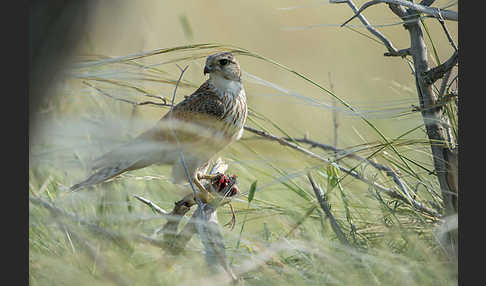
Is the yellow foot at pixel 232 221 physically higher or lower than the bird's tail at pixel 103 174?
lower

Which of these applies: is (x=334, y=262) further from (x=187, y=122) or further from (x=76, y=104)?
(x=76, y=104)

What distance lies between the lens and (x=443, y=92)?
5.75 feet

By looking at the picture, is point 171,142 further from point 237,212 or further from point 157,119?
point 237,212

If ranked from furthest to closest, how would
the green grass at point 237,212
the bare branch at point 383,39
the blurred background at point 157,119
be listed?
1. the bare branch at point 383,39
2. the blurred background at point 157,119
3. the green grass at point 237,212

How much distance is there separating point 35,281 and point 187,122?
2.47ft

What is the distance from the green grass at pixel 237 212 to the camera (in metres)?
1.57

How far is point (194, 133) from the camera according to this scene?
6.91ft

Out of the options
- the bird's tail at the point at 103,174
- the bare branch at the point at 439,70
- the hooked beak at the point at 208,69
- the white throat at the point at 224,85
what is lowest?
the bird's tail at the point at 103,174

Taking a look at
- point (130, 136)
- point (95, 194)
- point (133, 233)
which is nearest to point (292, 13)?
point (130, 136)

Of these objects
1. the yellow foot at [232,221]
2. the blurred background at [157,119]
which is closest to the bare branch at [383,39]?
the blurred background at [157,119]

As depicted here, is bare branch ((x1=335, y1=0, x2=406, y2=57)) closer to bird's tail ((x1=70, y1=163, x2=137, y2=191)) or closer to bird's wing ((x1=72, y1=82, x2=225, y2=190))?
bird's wing ((x1=72, y1=82, x2=225, y2=190))

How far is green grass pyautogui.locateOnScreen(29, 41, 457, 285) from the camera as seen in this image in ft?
5.15

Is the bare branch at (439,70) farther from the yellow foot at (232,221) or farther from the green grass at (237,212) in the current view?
the yellow foot at (232,221)

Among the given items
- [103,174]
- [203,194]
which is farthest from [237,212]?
[103,174]
